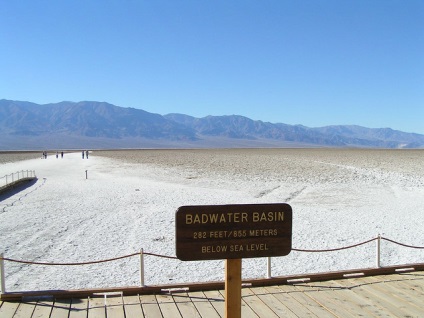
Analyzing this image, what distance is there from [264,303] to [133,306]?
5.26 feet

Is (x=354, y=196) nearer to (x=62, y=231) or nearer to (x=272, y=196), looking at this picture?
(x=272, y=196)

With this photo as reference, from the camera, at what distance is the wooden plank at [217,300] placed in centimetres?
491

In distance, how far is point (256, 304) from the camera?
5.09m

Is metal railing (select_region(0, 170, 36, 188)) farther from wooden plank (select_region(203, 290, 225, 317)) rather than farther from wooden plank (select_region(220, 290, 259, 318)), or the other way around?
wooden plank (select_region(220, 290, 259, 318))

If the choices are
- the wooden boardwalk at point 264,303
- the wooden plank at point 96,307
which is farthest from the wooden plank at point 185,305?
the wooden plank at point 96,307

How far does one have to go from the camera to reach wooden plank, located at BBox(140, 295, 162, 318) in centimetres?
477

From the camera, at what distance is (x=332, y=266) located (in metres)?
8.55

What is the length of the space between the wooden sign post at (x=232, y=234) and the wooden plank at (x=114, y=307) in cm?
158

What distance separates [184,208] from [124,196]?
1509 cm

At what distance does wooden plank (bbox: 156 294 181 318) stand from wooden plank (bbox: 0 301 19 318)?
1.67m

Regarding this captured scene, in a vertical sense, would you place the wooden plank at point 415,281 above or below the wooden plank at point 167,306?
below

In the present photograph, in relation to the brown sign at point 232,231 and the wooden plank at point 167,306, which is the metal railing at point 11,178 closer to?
the wooden plank at point 167,306

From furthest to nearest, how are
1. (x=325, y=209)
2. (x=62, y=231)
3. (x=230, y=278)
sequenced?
1. (x=325, y=209)
2. (x=62, y=231)
3. (x=230, y=278)

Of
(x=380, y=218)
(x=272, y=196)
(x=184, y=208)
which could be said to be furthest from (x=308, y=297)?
(x=272, y=196)
